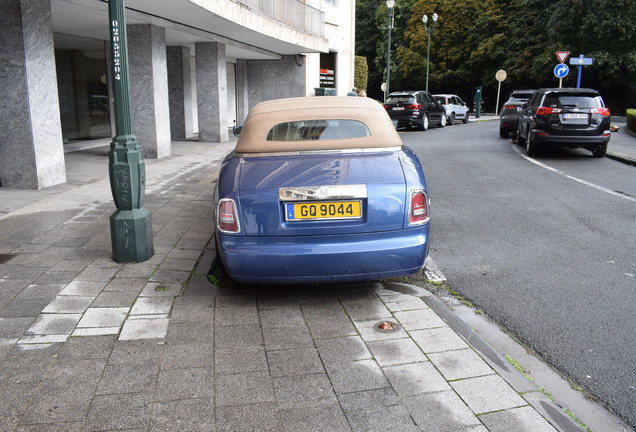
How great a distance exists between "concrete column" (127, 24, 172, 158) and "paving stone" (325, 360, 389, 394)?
35.9 feet

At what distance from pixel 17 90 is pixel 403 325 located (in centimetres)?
749

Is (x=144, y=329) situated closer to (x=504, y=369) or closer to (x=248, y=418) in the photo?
(x=248, y=418)

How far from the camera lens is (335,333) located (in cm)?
362

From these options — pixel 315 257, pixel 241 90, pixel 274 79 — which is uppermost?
pixel 274 79

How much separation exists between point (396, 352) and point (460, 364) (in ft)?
1.31

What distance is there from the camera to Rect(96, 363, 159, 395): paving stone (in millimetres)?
2887

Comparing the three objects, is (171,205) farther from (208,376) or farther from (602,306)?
(602,306)

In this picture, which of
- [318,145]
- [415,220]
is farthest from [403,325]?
[318,145]

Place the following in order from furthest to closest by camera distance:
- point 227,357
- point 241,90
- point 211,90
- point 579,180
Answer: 1. point 241,90
2. point 211,90
3. point 579,180
4. point 227,357

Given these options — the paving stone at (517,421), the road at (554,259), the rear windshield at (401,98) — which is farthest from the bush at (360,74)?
the paving stone at (517,421)

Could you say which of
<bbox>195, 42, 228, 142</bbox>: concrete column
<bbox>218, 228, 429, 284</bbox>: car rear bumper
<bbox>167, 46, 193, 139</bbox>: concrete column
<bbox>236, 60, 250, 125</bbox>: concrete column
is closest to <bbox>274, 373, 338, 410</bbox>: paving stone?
<bbox>218, 228, 429, 284</bbox>: car rear bumper

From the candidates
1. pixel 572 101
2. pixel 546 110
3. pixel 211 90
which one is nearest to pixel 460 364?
pixel 546 110

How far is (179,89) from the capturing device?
1866 centimetres

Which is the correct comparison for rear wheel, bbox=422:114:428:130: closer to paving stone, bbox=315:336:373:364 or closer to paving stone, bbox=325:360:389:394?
paving stone, bbox=315:336:373:364
